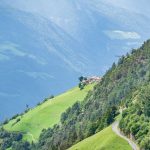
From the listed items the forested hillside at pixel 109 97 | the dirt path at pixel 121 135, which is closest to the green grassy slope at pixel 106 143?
the dirt path at pixel 121 135

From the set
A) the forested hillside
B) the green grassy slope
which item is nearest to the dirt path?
the green grassy slope

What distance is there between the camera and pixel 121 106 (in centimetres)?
13225

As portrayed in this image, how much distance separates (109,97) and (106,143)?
6313cm

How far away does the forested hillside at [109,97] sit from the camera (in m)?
131

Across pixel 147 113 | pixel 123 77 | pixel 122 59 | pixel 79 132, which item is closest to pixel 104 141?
pixel 147 113

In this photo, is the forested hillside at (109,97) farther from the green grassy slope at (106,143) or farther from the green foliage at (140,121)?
the green grassy slope at (106,143)

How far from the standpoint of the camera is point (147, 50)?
173 metres

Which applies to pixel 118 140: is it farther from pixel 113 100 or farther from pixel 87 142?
pixel 113 100

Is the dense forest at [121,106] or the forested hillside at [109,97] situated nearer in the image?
the dense forest at [121,106]

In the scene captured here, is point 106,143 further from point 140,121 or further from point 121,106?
point 121,106

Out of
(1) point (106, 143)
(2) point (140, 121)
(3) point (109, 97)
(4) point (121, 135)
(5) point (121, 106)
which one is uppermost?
(3) point (109, 97)

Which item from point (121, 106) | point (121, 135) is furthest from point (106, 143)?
point (121, 106)

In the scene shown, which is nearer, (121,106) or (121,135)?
(121,135)

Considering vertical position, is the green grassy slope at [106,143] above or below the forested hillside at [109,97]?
below
